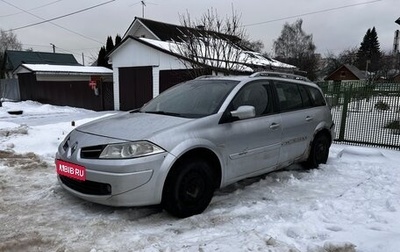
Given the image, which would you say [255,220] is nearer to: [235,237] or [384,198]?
[235,237]

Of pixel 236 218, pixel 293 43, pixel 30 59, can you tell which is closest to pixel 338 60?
pixel 293 43

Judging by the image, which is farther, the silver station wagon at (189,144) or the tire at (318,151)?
the tire at (318,151)

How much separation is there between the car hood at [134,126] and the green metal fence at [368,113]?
17.9 ft

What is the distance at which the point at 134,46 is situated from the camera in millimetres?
19141

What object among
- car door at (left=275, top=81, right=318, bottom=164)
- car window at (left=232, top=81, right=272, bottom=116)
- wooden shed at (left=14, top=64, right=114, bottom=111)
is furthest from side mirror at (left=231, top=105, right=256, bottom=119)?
wooden shed at (left=14, top=64, right=114, bottom=111)

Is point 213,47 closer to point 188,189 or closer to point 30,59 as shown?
point 188,189

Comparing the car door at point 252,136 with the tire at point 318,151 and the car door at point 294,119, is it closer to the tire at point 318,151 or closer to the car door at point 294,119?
the car door at point 294,119

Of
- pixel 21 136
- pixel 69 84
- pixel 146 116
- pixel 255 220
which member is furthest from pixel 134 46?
pixel 255 220

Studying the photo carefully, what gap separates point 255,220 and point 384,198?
189 centimetres

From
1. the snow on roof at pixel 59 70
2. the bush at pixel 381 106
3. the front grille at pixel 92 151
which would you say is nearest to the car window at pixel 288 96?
the front grille at pixel 92 151

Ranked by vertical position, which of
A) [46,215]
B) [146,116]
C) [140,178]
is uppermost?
[146,116]

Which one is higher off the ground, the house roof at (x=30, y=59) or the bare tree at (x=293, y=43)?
the bare tree at (x=293, y=43)

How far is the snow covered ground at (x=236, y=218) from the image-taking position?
3.18m

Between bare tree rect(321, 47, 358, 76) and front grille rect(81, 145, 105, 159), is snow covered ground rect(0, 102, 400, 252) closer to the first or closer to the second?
front grille rect(81, 145, 105, 159)
